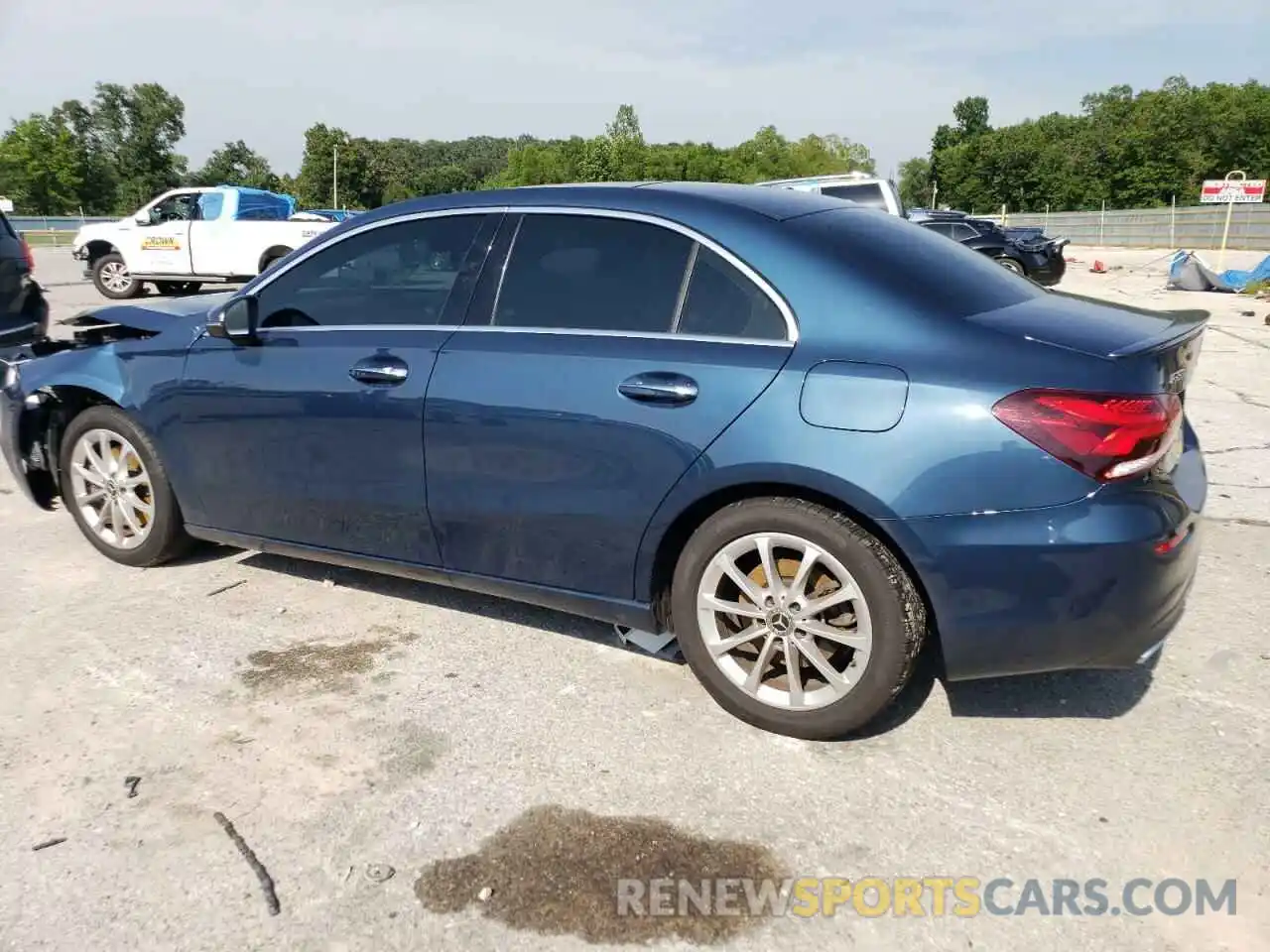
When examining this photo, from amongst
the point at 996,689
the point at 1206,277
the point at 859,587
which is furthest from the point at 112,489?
the point at 1206,277

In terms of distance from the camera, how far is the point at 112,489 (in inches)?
173

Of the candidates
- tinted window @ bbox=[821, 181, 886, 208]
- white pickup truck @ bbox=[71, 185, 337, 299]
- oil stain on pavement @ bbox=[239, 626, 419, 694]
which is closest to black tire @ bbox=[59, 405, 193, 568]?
oil stain on pavement @ bbox=[239, 626, 419, 694]

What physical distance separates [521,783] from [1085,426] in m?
1.82

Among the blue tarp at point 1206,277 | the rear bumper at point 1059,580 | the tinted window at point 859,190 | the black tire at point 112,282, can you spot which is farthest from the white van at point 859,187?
the rear bumper at point 1059,580

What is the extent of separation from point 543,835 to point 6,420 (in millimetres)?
3647

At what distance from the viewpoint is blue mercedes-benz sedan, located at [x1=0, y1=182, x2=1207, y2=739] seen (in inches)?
103

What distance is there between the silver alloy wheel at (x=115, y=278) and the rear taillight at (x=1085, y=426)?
17.3 metres

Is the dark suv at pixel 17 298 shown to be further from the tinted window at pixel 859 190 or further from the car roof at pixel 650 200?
the tinted window at pixel 859 190

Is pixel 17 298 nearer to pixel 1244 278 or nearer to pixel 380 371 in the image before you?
pixel 380 371

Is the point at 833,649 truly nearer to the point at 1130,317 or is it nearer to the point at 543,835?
the point at 543,835

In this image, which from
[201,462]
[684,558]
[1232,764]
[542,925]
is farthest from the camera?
[201,462]

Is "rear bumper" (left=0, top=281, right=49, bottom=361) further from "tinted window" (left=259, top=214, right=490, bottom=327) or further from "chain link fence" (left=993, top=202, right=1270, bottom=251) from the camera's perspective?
"chain link fence" (left=993, top=202, right=1270, bottom=251)

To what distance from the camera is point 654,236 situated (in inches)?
126

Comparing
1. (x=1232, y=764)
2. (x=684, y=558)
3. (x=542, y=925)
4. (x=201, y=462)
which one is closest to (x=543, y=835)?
(x=542, y=925)
